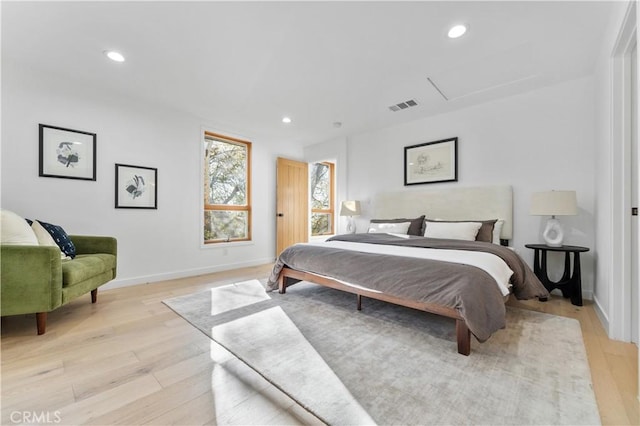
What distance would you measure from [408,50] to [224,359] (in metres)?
2.93

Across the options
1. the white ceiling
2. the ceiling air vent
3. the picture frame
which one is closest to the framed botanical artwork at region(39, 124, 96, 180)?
the white ceiling

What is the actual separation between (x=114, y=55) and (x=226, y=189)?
244 cm

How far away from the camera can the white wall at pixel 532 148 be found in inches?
120

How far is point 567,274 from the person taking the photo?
9.55 feet

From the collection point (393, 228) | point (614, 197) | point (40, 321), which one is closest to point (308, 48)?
point (393, 228)

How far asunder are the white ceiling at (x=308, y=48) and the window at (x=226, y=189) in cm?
105

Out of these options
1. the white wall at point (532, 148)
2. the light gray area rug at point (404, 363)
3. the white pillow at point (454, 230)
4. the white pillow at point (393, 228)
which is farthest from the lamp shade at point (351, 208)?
the light gray area rug at point (404, 363)

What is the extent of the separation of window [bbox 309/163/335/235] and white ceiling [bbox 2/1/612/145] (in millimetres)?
3203

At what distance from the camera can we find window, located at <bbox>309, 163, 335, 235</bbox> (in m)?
6.81

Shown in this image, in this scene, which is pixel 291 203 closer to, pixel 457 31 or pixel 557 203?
pixel 457 31

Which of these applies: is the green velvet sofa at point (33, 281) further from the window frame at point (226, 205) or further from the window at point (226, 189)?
the window at point (226, 189)

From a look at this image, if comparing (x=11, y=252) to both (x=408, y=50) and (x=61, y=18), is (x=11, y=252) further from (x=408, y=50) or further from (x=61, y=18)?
(x=408, y=50)

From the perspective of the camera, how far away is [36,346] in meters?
1.93

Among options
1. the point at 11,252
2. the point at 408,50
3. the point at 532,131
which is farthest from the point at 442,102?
the point at 11,252
